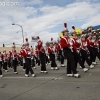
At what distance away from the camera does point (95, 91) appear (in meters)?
5.91

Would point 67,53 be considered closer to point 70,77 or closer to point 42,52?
point 70,77

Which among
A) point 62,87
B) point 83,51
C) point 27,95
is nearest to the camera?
point 27,95

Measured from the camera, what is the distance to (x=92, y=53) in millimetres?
11758

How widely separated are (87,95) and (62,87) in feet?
4.88

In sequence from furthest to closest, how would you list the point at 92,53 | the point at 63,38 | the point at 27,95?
the point at 92,53, the point at 63,38, the point at 27,95

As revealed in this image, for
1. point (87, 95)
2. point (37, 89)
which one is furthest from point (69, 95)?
point (37, 89)

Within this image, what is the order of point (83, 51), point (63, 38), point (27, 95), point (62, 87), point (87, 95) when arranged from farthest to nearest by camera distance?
point (83, 51), point (63, 38), point (62, 87), point (27, 95), point (87, 95)

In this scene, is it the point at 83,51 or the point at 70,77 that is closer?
the point at 70,77

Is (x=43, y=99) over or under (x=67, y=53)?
under

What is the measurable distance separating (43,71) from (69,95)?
6.03m

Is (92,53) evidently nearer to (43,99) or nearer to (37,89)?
(37,89)

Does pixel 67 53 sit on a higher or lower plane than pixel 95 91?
higher

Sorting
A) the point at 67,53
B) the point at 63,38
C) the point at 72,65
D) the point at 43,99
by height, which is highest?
the point at 63,38

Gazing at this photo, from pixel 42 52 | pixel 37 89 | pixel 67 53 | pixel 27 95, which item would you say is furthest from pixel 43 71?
pixel 27 95
